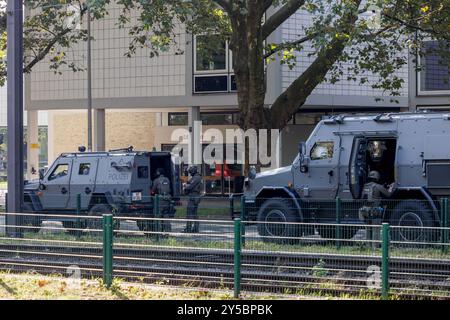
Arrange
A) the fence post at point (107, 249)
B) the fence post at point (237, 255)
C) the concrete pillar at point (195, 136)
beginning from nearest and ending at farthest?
the fence post at point (237, 255)
the fence post at point (107, 249)
the concrete pillar at point (195, 136)

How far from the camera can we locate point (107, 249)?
12.8 metres

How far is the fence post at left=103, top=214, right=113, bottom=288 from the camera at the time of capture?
497 inches

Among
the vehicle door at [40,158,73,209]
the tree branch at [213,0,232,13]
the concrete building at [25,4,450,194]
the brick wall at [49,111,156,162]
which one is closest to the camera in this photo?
the vehicle door at [40,158,73,209]

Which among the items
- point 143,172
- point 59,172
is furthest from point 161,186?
point 59,172

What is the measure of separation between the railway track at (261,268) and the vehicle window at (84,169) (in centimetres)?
845

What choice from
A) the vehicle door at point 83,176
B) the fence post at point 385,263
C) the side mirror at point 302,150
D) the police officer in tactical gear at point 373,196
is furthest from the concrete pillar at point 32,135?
the fence post at point 385,263

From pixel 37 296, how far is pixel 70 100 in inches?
1074

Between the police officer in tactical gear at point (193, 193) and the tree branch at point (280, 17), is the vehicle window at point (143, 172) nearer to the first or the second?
the police officer in tactical gear at point (193, 193)

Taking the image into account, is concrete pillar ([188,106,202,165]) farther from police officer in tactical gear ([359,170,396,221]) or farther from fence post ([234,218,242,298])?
fence post ([234,218,242,298])

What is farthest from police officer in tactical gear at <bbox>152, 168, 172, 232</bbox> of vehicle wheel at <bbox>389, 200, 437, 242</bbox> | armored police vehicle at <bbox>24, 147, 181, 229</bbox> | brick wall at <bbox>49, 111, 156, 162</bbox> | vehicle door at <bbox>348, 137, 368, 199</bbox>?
Result: brick wall at <bbox>49, 111, 156, 162</bbox>

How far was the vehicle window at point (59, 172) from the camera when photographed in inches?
908
